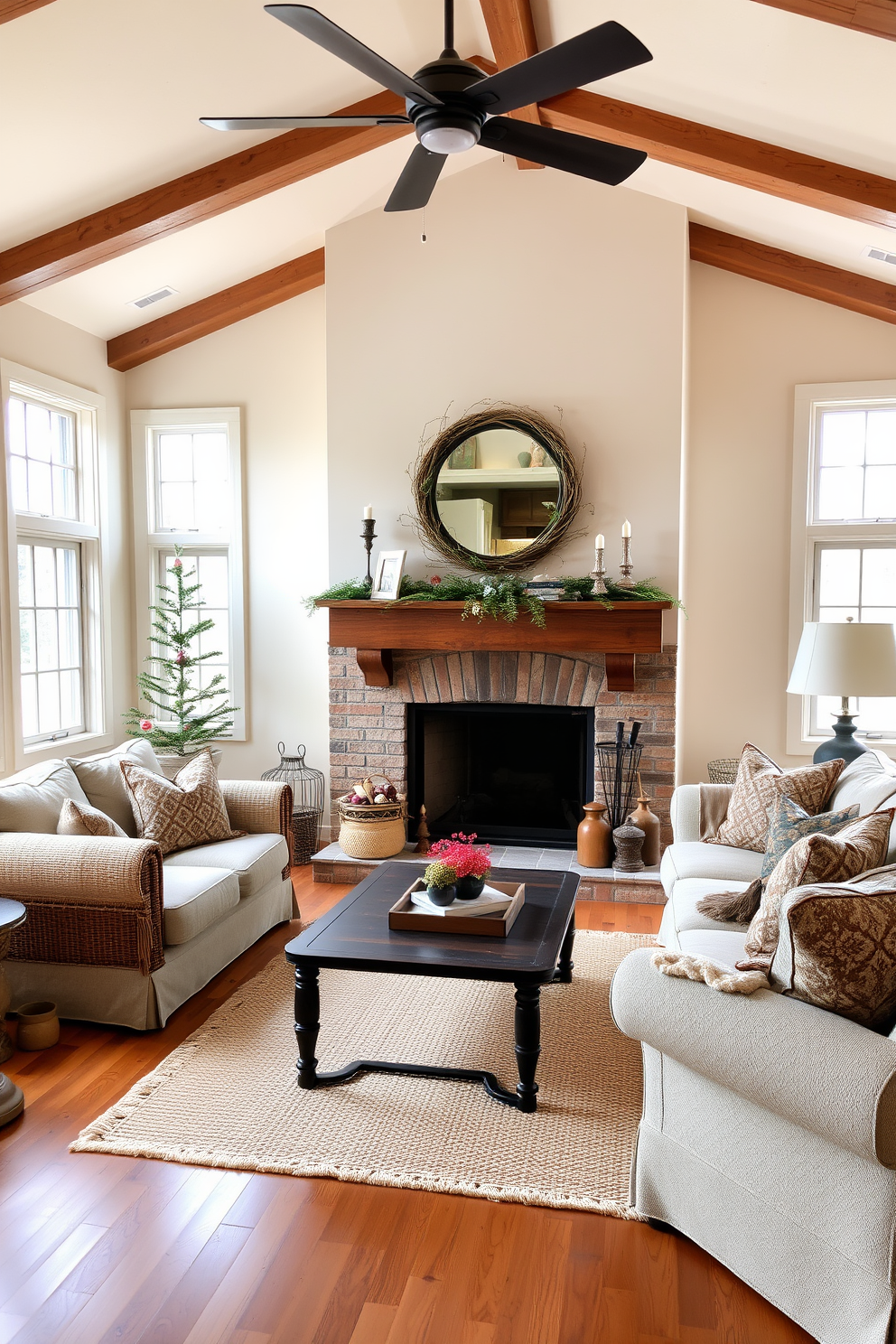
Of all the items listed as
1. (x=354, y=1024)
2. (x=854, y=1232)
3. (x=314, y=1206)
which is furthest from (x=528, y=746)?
(x=854, y=1232)

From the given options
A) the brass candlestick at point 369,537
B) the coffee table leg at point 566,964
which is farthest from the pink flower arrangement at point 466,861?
the brass candlestick at point 369,537

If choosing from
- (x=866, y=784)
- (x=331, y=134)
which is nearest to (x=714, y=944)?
(x=866, y=784)

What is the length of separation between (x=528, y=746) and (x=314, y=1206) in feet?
10.6

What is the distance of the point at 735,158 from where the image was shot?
3857mm

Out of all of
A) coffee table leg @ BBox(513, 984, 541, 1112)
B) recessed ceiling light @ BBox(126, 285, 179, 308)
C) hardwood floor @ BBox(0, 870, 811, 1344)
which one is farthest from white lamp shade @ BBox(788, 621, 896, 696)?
recessed ceiling light @ BBox(126, 285, 179, 308)

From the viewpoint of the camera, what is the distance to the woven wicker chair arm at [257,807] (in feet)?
13.9

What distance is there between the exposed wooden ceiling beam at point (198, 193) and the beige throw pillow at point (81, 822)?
2.47 metres

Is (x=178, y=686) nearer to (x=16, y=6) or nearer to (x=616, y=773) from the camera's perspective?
(x=616, y=773)

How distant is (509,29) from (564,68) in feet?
5.33

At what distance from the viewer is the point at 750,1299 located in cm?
206

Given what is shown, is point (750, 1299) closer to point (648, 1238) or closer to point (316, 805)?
point (648, 1238)

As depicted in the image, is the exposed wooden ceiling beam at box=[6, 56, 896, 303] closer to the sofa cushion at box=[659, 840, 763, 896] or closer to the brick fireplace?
the brick fireplace

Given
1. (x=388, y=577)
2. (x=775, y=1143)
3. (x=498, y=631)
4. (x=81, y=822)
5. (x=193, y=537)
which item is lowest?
(x=775, y=1143)

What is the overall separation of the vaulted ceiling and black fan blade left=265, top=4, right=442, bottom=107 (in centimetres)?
125
